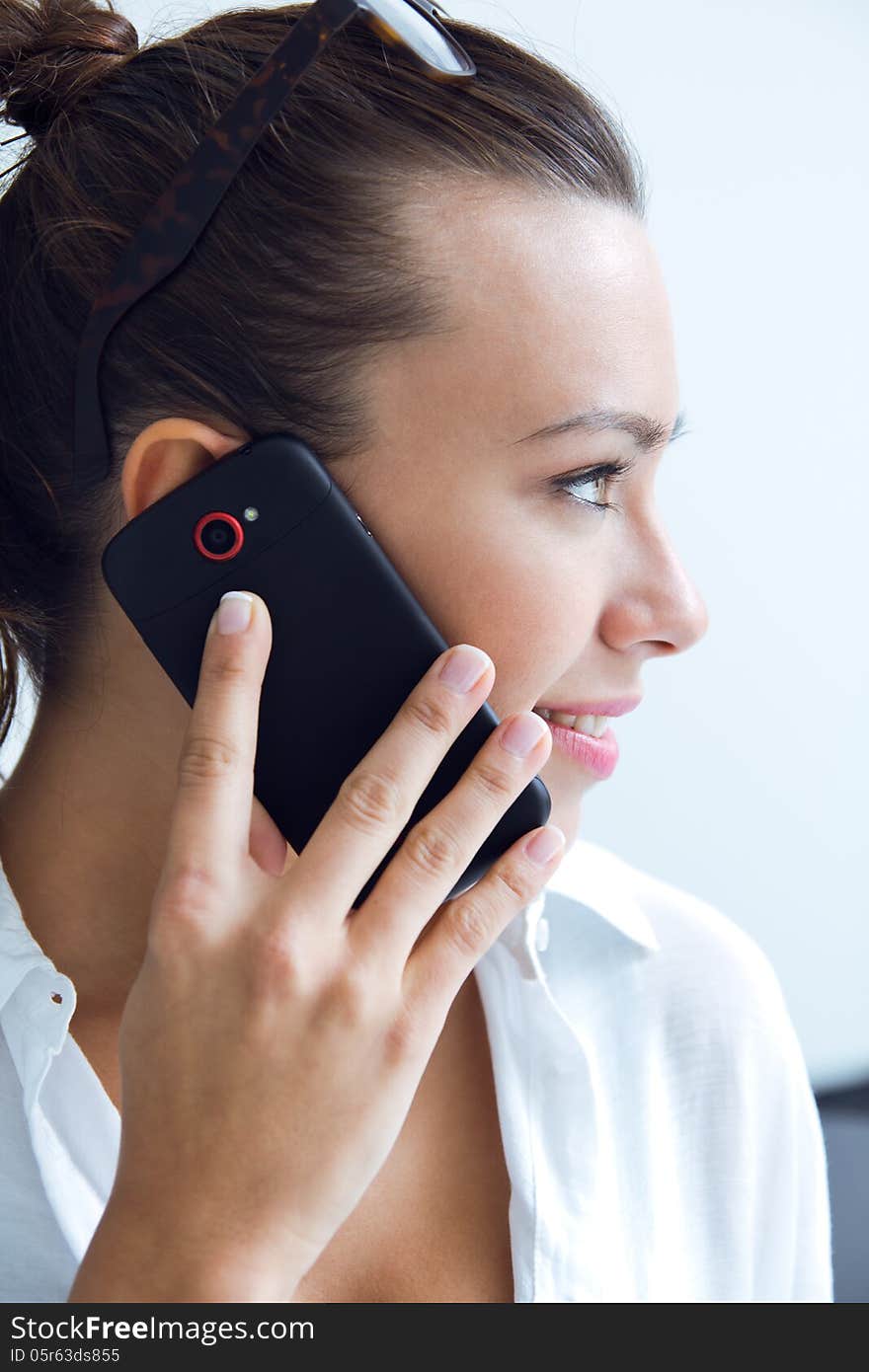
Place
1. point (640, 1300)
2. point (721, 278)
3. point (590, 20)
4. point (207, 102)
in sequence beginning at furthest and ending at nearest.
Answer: point (721, 278) → point (590, 20) → point (640, 1300) → point (207, 102)

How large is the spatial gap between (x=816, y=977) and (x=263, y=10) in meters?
1.95

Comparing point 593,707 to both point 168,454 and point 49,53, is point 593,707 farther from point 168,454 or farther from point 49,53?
point 49,53

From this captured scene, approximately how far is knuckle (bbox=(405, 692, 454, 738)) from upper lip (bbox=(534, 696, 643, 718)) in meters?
0.13

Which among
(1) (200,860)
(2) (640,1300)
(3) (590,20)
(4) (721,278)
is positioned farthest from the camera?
(4) (721,278)

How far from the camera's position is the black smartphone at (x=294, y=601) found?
2.60 ft

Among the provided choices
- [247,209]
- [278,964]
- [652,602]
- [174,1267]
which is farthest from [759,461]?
[174,1267]

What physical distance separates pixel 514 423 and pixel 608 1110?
655 millimetres

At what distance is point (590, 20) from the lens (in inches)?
64.5

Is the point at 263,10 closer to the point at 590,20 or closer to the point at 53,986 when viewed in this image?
the point at 53,986

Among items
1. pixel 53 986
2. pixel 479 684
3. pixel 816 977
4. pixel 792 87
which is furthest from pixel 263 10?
pixel 816 977

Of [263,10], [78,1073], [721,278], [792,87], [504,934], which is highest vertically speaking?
[792,87]

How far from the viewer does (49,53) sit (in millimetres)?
936

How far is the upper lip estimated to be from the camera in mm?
900

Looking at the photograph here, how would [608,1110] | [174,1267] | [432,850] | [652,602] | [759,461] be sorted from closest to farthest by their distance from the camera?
[174,1267] → [432,850] → [652,602] → [608,1110] → [759,461]
